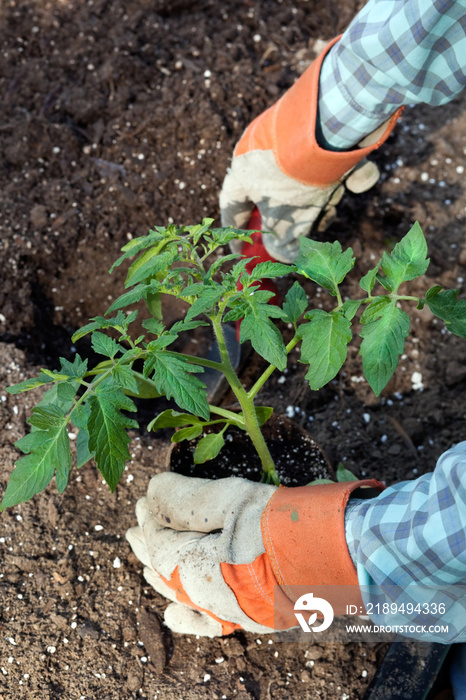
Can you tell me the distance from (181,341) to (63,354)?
1.64ft

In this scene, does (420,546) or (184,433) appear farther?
(184,433)

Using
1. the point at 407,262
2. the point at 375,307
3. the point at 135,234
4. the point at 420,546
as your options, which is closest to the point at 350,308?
the point at 375,307

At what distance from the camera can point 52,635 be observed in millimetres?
1797

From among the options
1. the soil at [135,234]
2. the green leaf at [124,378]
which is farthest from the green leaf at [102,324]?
the soil at [135,234]

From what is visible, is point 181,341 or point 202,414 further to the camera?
point 181,341

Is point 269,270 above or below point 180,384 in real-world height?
above

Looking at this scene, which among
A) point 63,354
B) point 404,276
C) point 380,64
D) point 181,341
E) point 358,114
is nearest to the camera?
point 404,276

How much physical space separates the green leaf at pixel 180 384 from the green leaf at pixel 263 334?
138mm

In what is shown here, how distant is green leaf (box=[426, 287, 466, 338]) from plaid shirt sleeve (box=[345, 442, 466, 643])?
26 centimetres

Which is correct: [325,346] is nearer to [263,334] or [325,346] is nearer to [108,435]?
→ [263,334]

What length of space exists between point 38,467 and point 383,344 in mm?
780

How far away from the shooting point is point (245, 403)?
5.02 ft

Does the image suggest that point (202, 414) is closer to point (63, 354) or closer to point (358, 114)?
point (358, 114)

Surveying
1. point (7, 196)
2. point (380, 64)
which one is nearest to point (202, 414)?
Answer: point (380, 64)
